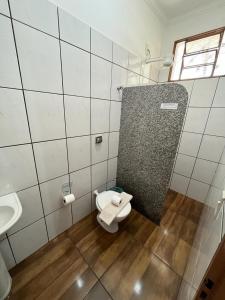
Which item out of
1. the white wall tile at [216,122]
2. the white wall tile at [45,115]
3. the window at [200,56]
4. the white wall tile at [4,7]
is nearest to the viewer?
the white wall tile at [4,7]

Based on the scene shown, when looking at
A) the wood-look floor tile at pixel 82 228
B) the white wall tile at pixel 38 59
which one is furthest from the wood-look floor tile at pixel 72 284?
the white wall tile at pixel 38 59

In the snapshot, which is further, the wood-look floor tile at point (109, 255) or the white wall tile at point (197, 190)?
the white wall tile at point (197, 190)

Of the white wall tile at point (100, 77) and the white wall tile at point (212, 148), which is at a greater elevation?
the white wall tile at point (100, 77)

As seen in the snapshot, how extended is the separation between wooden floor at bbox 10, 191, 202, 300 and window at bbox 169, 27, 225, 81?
80.7 inches

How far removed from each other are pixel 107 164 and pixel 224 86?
1608 mm

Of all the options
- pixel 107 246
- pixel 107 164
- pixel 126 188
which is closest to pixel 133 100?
pixel 107 164

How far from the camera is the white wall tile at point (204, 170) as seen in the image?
5.70 feet

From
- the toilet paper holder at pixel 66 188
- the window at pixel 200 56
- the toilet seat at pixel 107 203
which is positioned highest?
the window at pixel 200 56

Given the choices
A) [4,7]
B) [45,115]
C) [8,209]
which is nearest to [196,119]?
[45,115]

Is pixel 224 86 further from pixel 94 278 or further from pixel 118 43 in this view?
pixel 94 278

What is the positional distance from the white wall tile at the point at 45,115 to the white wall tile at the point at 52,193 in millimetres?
394

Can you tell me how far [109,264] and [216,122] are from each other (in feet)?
6.28

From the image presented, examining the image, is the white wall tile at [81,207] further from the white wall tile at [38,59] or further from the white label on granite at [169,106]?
the white label on granite at [169,106]

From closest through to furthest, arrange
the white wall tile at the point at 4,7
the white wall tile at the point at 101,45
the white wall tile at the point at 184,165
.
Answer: the white wall tile at the point at 4,7 < the white wall tile at the point at 101,45 < the white wall tile at the point at 184,165
